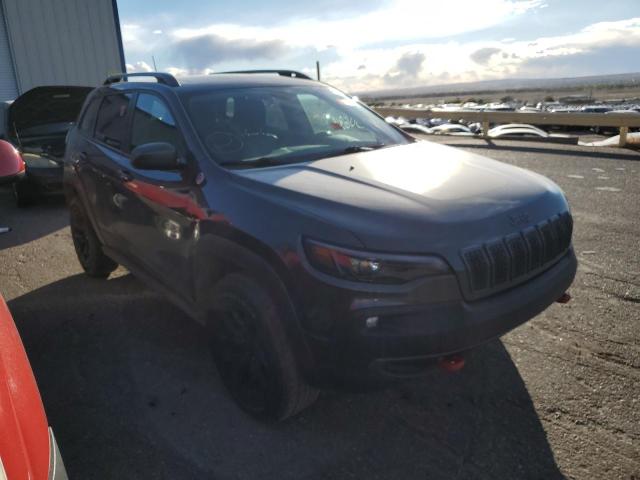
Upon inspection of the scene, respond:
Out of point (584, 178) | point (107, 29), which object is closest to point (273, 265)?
point (584, 178)

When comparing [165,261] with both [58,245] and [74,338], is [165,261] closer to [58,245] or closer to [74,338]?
[74,338]

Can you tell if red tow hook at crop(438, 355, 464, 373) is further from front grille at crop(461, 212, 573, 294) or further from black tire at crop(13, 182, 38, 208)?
black tire at crop(13, 182, 38, 208)

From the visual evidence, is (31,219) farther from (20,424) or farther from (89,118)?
(20,424)

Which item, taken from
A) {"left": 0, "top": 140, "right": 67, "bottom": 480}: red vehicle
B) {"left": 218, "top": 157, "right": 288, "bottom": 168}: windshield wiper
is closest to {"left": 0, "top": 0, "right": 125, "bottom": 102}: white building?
{"left": 218, "top": 157, "right": 288, "bottom": 168}: windshield wiper

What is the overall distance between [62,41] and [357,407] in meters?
15.2

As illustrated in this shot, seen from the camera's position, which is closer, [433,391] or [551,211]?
[551,211]

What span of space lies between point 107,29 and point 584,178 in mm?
13921

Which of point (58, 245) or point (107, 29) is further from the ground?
point (107, 29)

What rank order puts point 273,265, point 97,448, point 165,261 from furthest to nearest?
point 165,261 → point 97,448 → point 273,265

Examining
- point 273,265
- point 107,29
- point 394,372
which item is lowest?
point 394,372

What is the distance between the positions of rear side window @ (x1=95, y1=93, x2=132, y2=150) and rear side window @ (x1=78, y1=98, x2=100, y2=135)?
4.5 inches

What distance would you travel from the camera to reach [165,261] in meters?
3.13

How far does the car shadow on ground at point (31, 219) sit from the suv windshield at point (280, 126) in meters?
4.18

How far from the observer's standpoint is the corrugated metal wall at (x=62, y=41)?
13539 mm
